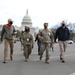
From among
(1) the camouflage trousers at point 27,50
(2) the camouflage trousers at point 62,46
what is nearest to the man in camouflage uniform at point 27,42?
(1) the camouflage trousers at point 27,50

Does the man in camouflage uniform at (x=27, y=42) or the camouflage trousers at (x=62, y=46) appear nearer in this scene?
the camouflage trousers at (x=62, y=46)

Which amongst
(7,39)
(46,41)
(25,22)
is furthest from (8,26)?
(25,22)

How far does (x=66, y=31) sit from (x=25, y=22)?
14329cm

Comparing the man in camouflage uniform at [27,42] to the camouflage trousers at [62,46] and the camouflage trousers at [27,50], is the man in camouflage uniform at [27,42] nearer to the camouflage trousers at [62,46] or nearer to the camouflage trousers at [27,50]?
the camouflage trousers at [27,50]

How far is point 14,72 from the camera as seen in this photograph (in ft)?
37.6

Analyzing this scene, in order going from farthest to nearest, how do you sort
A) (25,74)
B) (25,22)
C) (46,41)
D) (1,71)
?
(25,22), (46,41), (1,71), (25,74)

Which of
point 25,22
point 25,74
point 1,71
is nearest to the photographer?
point 25,74

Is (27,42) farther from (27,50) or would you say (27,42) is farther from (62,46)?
(62,46)

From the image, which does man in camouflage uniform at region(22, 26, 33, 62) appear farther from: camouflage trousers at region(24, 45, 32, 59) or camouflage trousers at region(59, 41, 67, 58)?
camouflage trousers at region(59, 41, 67, 58)

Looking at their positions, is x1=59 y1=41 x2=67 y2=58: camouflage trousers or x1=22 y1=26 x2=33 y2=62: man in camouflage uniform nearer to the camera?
x1=59 y1=41 x2=67 y2=58: camouflage trousers

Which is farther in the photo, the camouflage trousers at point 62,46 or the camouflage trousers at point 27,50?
the camouflage trousers at point 27,50

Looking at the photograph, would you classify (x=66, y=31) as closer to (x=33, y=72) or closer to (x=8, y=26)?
(x=8, y=26)

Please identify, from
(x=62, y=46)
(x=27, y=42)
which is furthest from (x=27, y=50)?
(x=62, y=46)

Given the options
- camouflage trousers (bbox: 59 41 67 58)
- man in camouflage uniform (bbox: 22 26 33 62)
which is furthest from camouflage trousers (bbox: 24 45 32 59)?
camouflage trousers (bbox: 59 41 67 58)
